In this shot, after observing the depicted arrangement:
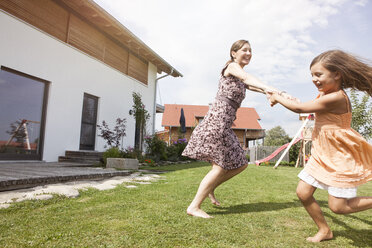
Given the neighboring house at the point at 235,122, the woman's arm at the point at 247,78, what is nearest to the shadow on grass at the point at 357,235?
the woman's arm at the point at 247,78

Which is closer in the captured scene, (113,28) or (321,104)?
(321,104)

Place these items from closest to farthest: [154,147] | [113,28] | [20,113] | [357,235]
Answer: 1. [357,235]
2. [20,113]
3. [113,28]
4. [154,147]

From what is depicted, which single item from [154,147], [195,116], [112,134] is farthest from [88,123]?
[195,116]

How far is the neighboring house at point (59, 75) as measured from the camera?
6543mm

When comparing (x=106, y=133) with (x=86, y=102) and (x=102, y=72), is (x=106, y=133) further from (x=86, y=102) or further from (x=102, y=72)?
(x=102, y=72)

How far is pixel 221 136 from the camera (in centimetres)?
249

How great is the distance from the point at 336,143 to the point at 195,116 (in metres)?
26.3

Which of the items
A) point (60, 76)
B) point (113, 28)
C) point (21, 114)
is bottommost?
point (21, 114)

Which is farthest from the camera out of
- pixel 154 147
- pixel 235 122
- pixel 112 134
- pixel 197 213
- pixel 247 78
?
pixel 235 122

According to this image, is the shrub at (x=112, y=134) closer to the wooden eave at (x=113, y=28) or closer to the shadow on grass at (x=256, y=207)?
the wooden eave at (x=113, y=28)

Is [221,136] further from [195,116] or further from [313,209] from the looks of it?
[195,116]

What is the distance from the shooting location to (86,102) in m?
9.41

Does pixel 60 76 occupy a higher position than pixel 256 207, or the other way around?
pixel 60 76

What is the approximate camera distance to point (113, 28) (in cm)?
1002
